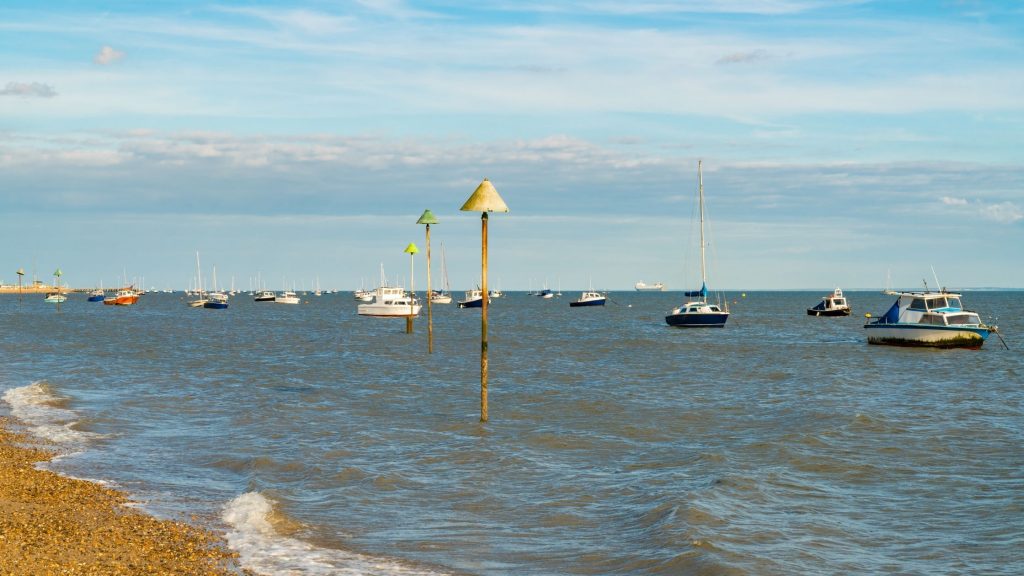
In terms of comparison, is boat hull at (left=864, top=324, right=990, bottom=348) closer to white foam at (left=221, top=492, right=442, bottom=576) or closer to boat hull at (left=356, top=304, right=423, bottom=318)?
white foam at (left=221, top=492, right=442, bottom=576)

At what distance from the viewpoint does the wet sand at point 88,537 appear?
1202cm

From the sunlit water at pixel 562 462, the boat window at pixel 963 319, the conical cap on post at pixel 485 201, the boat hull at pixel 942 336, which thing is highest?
the conical cap on post at pixel 485 201

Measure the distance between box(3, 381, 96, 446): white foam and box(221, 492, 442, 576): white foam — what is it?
10.7 m

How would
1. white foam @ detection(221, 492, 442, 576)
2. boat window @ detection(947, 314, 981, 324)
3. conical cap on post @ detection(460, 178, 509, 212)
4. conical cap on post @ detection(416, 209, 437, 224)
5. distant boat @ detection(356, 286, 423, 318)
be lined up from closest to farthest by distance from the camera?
white foam @ detection(221, 492, 442, 576)
conical cap on post @ detection(460, 178, 509, 212)
conical cap on post @ detection(416, 209, 437, 224)
boat window @ detection(947, 314, 981, 324)
distant boat @ detection(356, 286, 423, 318)

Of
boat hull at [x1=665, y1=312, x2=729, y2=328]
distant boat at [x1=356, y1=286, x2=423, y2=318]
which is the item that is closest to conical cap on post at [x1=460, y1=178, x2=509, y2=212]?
boat hull at [x1=665, y1=312, x2=729, y2=328]

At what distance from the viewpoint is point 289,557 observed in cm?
1352

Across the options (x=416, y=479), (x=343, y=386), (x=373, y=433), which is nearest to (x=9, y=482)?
(x=416, y=479)

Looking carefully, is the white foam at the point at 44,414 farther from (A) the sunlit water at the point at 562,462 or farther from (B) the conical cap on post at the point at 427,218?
(B) the conical cap on post at the point at 427,218

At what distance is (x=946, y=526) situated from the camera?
15820 mm

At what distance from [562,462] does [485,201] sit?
7003 mm

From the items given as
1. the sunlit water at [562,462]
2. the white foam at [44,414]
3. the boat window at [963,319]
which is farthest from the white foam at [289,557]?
the boat window at [963,319]

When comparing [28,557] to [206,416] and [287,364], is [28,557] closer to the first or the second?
[206,416]

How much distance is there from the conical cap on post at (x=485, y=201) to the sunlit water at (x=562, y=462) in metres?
5.96

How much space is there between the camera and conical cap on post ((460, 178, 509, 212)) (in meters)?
24.3
